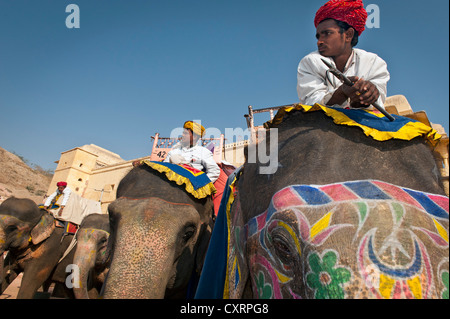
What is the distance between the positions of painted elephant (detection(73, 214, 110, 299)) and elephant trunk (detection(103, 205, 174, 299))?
376 cm

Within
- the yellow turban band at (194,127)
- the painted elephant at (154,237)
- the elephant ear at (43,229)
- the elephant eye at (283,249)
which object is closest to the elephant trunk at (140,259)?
the painted elephant at (154,237)

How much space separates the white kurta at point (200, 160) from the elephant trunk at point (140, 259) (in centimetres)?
159

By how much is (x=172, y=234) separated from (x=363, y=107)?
84.0 inches

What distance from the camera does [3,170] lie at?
3403cm

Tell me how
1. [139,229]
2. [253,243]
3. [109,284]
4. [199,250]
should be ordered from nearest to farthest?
[253,243] → [109,284] → [139,229] → [199,250]

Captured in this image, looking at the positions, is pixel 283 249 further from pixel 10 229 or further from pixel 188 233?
pixel 10 229

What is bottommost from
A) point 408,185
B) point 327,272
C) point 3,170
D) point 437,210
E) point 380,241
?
point 327,272

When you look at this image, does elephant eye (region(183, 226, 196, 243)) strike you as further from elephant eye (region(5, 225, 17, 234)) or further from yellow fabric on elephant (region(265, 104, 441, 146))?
elephant eye (region(5, 225, 17, 234))

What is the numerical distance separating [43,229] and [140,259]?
247 inches

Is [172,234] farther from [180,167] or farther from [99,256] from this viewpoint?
[99,256]

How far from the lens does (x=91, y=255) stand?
655cm

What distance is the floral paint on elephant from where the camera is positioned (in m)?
1.05

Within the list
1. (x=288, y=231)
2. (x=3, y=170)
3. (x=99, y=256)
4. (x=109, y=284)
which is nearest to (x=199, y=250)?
(x=109, y=284)

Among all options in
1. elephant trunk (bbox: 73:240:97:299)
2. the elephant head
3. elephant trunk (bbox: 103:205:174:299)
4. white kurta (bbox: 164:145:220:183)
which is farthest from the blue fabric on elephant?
the elephant head
